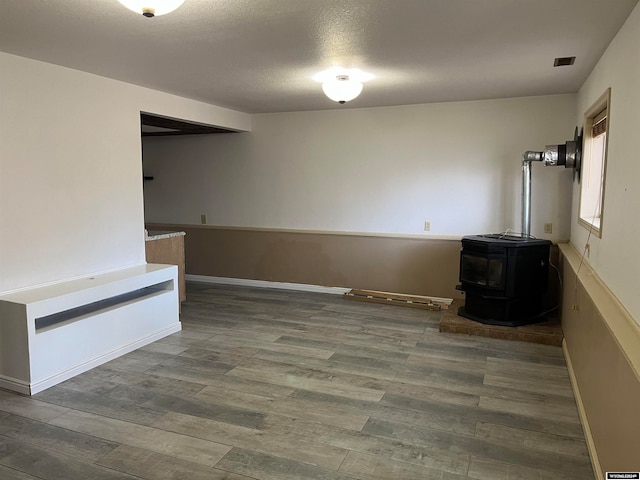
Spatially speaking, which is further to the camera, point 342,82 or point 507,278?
point 507,278

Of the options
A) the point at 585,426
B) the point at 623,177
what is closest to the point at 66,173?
the point at 623,177

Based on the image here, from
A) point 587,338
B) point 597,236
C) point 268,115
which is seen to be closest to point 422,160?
point 268,115

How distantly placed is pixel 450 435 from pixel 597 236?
156 centimetres

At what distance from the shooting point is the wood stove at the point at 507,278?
4223mm

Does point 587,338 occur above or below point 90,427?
above

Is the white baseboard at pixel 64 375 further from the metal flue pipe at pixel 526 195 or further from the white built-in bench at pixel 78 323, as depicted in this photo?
the metal flue pipe at pixel 526 195

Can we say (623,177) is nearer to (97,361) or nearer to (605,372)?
(605,372)

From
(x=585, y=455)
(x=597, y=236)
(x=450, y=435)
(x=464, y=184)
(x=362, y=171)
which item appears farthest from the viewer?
(x=362, y=171)

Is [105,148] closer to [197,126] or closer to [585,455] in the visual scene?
[197,126]

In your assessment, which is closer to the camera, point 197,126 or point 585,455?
point 585,455

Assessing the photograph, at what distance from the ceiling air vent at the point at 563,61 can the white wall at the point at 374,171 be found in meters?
1.38

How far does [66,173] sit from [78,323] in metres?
1.15

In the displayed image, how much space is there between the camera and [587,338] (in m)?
2.74

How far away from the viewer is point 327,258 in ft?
19.5
